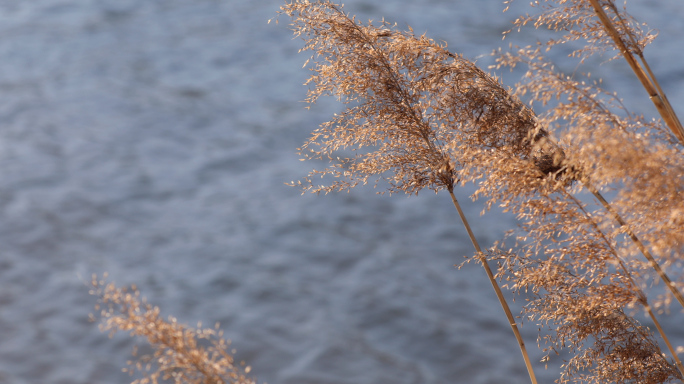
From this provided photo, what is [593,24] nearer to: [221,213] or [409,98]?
[409,98]

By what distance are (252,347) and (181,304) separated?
72cm

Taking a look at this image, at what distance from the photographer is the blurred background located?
5656 millimetres

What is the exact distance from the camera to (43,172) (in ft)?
21.9

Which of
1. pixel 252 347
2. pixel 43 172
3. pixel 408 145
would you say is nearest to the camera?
pixel 408 145

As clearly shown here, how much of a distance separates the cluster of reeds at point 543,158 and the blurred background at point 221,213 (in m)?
3.74

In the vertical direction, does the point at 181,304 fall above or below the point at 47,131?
below

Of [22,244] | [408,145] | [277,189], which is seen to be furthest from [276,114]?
[408,145]

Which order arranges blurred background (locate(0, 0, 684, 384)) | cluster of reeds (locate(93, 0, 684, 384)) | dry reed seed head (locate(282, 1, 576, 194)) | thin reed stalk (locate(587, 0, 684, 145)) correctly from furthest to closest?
blurred background (locate(0, 0, 684, 384)), dry reed seed head (locate(282, 1, 576, 194)), thin reed stalk (locate(587, 0, 684, 145)), cluster of reeds (locate(93, 0, 684, 384))

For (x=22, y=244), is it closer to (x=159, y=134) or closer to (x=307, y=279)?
(x=159, y=134)

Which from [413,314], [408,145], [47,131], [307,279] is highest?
[47,131]

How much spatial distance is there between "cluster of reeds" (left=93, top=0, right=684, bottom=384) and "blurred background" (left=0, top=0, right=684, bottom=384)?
374 centimetres

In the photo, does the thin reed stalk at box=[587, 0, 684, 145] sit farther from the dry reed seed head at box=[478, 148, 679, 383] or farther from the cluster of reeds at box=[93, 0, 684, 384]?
the dry reed seed head at box=[478, 148, 679, 383]

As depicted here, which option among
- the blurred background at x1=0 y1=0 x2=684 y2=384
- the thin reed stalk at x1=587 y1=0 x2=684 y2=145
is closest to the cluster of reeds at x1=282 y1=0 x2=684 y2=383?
the thin reed stalk at x1=587 y1=0 x2=684 y2=145

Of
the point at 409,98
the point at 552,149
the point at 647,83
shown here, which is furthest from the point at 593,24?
the point at 409,98
